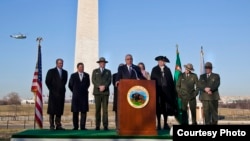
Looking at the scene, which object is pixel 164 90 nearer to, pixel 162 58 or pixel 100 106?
pixel 162 58

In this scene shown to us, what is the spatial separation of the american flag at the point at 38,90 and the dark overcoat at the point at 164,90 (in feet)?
13.9

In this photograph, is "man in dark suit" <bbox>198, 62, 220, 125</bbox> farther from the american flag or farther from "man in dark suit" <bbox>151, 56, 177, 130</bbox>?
the american flag

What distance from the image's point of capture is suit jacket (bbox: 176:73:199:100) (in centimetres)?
823

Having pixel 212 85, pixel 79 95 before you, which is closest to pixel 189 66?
pixel 212 85

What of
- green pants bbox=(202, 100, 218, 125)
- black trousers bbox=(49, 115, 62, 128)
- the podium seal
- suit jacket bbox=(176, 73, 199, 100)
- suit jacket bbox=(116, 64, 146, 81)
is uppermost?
suit jacket bbox=(116, 64, 146, 81)

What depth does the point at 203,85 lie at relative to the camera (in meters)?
8.27

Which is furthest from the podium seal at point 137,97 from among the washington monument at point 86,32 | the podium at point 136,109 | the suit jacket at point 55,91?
the washington monument at point 86,32

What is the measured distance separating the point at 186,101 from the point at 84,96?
2.40 m

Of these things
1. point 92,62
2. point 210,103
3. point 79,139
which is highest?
point 92,62

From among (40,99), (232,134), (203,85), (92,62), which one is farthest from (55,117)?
(92,62)

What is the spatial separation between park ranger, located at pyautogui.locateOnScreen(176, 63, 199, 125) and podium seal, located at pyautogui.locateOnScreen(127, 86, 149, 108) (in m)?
2.04

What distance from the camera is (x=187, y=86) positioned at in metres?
8.23

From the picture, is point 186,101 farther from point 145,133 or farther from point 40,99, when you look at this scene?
point 40,99

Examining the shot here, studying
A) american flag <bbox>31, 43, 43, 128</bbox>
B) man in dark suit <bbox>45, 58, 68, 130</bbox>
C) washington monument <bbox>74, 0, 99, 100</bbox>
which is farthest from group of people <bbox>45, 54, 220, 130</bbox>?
washington monument <bbox>74, 0, 99, 100</bbox>
